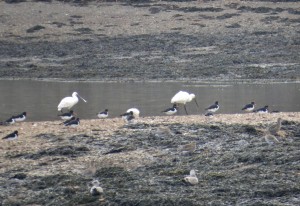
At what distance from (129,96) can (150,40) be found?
30.4 ft

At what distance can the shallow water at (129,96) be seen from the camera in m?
20.3

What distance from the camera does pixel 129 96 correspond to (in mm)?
23250

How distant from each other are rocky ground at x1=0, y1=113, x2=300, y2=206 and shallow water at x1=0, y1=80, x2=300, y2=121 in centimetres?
474

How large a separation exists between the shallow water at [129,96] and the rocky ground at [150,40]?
1.66m

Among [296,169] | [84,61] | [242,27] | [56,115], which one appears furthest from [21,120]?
[242,27]

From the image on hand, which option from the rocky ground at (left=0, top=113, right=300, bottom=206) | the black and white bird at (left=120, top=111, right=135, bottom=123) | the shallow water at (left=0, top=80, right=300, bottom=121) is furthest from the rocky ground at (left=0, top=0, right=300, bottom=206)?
the shallow water at (left=0, top=80, right=300, bottom=121)

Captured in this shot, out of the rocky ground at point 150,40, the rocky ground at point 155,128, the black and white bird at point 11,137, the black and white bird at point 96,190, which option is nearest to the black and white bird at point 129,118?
the rocky ground at point 155,128

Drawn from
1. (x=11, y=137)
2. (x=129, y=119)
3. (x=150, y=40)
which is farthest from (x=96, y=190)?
(x=150, y=40)

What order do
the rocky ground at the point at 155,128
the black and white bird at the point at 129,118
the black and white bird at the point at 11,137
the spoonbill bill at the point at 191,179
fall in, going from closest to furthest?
1. the rocky ground at the point at 155,128
2. the spoonbill bill at the point at 191,179
3. the black and white bird at the point at 11,137
4. the black and white bird at the point at 129,118

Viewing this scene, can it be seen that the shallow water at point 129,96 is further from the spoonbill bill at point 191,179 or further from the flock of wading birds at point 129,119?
the spoonbill bill at point 191,179

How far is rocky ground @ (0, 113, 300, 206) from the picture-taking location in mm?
9508

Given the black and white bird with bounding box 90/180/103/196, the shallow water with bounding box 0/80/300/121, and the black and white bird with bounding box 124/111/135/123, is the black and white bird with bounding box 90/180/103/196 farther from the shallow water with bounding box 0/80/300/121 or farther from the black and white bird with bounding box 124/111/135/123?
the shallow water with bounding box 0/80/300/121

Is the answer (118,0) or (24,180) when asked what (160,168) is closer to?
(24,180)

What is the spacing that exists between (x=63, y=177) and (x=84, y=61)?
20.1 m
